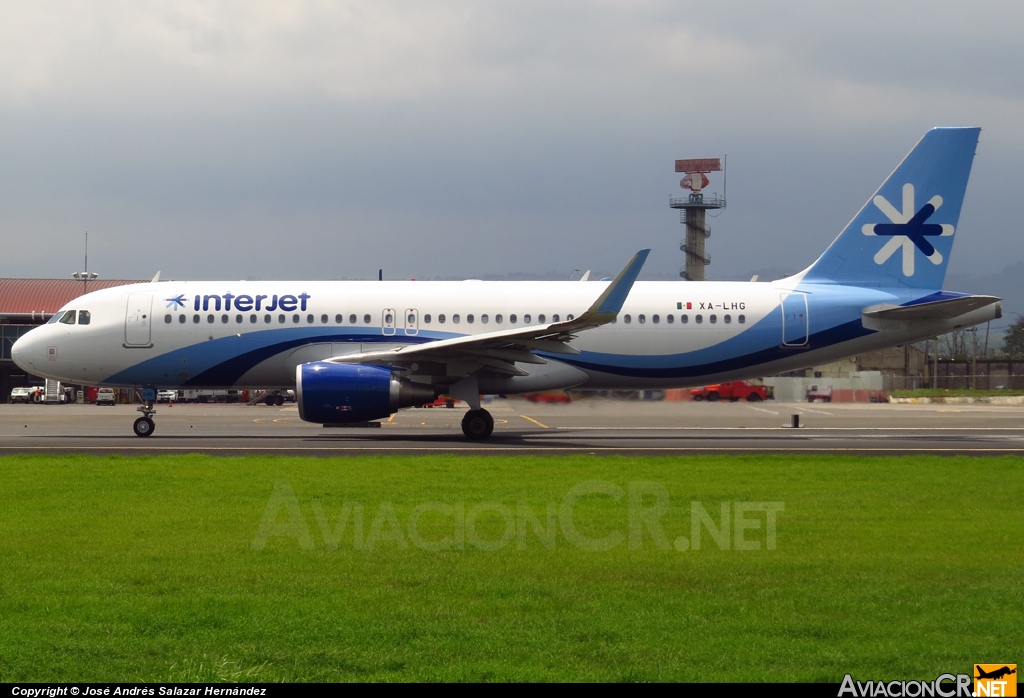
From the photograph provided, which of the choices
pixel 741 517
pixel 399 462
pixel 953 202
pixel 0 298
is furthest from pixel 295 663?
pixel 0 298

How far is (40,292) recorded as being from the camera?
7356cm

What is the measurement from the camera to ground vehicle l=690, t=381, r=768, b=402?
37.3 metres

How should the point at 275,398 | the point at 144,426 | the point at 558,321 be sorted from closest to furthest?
the point at 558,321
the point at 144,426
the point at 275,398

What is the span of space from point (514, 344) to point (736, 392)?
2119 cm

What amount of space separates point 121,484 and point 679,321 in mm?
14433

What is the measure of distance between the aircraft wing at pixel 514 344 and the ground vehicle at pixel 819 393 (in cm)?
1599

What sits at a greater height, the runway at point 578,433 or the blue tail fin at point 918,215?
the blue tail fin at point 918,215

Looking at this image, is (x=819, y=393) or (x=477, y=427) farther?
(x=819, y=393)

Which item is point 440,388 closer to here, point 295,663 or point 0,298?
point 295,663

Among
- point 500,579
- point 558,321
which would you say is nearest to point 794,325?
point 558,321

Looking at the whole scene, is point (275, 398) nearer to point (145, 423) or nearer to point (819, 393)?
point (819, 393)

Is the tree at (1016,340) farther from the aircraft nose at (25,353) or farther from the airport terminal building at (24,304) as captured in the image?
the aircraft nose at (25,353)

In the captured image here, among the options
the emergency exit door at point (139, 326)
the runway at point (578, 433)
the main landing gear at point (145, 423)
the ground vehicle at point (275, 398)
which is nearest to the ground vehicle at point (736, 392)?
the runway at point (578, 433)

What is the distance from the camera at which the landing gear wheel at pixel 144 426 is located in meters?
24.2
